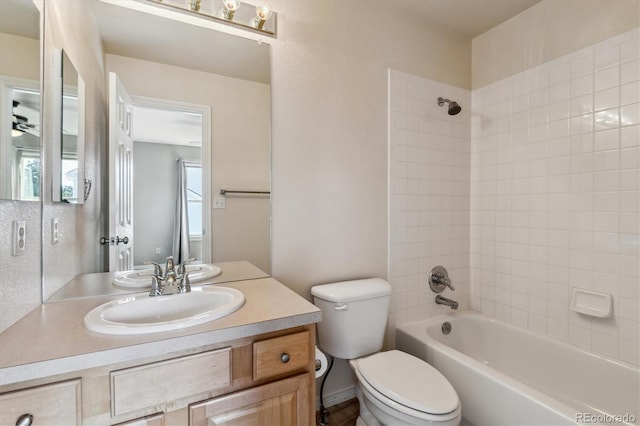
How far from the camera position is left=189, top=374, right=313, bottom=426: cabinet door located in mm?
912

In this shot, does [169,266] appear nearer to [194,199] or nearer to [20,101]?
[194,199]

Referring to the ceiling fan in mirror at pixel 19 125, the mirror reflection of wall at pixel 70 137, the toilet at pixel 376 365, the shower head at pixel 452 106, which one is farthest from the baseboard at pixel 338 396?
the shower head at pixel 452 106

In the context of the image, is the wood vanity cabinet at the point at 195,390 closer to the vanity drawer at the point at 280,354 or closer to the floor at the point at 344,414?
the vanity drawer at the point at 280,354

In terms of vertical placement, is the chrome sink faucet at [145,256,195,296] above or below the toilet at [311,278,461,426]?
above

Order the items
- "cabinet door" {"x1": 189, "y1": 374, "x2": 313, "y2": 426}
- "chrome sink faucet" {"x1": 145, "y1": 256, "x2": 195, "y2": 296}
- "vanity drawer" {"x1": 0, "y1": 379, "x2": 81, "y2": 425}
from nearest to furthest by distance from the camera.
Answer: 1. "vanity drawer" {"x1": 0, "y1": 379, "x2": 81, "y2": 425}
2. "cabinet door" {"x1": 189, "y1": 374, "x2": 313, "y2": 426}
3. "chrome sink faucet" {"x1": 145, "y1": 256, "x2": 195, "y2": 296}

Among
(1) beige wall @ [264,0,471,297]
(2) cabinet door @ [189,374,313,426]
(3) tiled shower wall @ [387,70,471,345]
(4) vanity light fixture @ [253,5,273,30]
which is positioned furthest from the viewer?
(3) tiled shower wall @ [387,70,471,345]

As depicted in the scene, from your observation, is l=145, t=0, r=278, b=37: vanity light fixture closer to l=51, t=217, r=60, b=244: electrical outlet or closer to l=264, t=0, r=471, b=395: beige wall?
l=264, t=0, r=471, b=395: beige wall

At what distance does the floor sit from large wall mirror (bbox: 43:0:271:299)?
934mm

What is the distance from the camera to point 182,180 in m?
1.41

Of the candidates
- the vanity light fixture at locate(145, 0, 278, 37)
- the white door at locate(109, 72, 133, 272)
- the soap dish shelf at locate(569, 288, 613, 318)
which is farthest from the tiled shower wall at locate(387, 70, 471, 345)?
the white door at locate(109, 72, 133, 272)

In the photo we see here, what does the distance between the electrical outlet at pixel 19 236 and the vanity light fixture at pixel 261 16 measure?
131 cm

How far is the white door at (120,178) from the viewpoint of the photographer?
1337 mm

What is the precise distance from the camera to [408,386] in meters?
1.31

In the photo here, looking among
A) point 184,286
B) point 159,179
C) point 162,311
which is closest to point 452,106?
point 159,179
